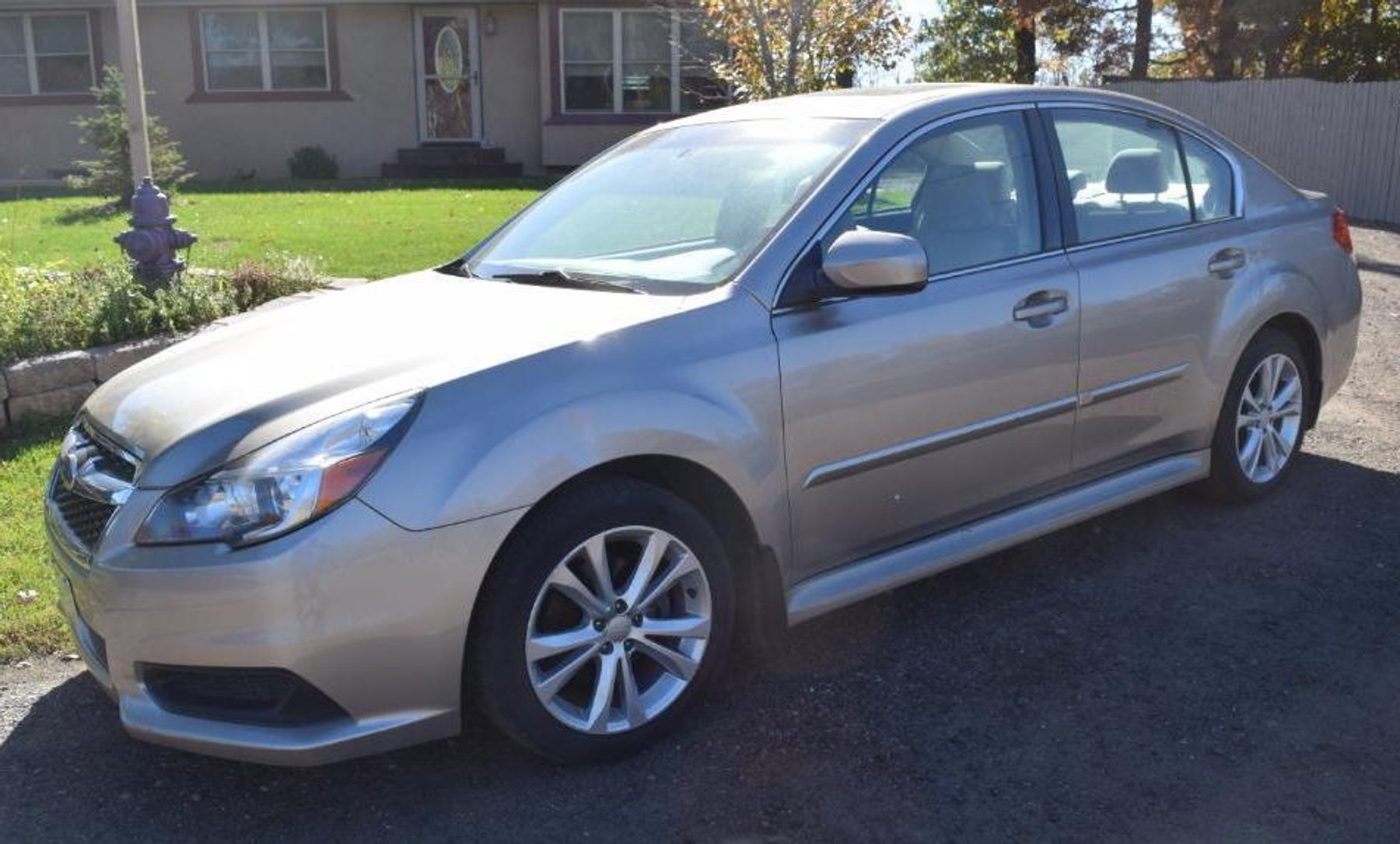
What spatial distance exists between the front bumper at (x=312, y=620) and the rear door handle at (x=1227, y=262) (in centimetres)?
308

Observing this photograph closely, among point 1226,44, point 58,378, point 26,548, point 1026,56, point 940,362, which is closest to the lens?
point 940,362

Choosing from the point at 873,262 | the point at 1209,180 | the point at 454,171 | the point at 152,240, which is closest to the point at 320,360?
the point at 873,262

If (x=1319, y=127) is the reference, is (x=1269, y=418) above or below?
below

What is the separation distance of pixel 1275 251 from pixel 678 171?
96.7 inches

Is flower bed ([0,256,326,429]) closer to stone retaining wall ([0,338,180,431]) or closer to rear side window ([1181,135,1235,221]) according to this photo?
stone retaining wall ([0,338,180,431])

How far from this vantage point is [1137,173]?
16.8 feet

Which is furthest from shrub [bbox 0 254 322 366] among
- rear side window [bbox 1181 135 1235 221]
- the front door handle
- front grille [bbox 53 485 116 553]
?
rear side window [bbox 1181 135 1235 221]

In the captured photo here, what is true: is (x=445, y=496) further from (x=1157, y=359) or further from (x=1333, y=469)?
(x=1333, y=469)

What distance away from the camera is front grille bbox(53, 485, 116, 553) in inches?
135

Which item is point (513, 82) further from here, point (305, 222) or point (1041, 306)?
point (1041, 306)

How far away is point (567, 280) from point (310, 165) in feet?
60.4

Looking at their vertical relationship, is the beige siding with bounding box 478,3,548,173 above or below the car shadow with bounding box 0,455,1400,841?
above

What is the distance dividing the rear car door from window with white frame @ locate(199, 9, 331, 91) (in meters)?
19.1

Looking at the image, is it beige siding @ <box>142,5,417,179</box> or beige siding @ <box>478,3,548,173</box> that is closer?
beige siding @ <box>478,3,548,173</box>
